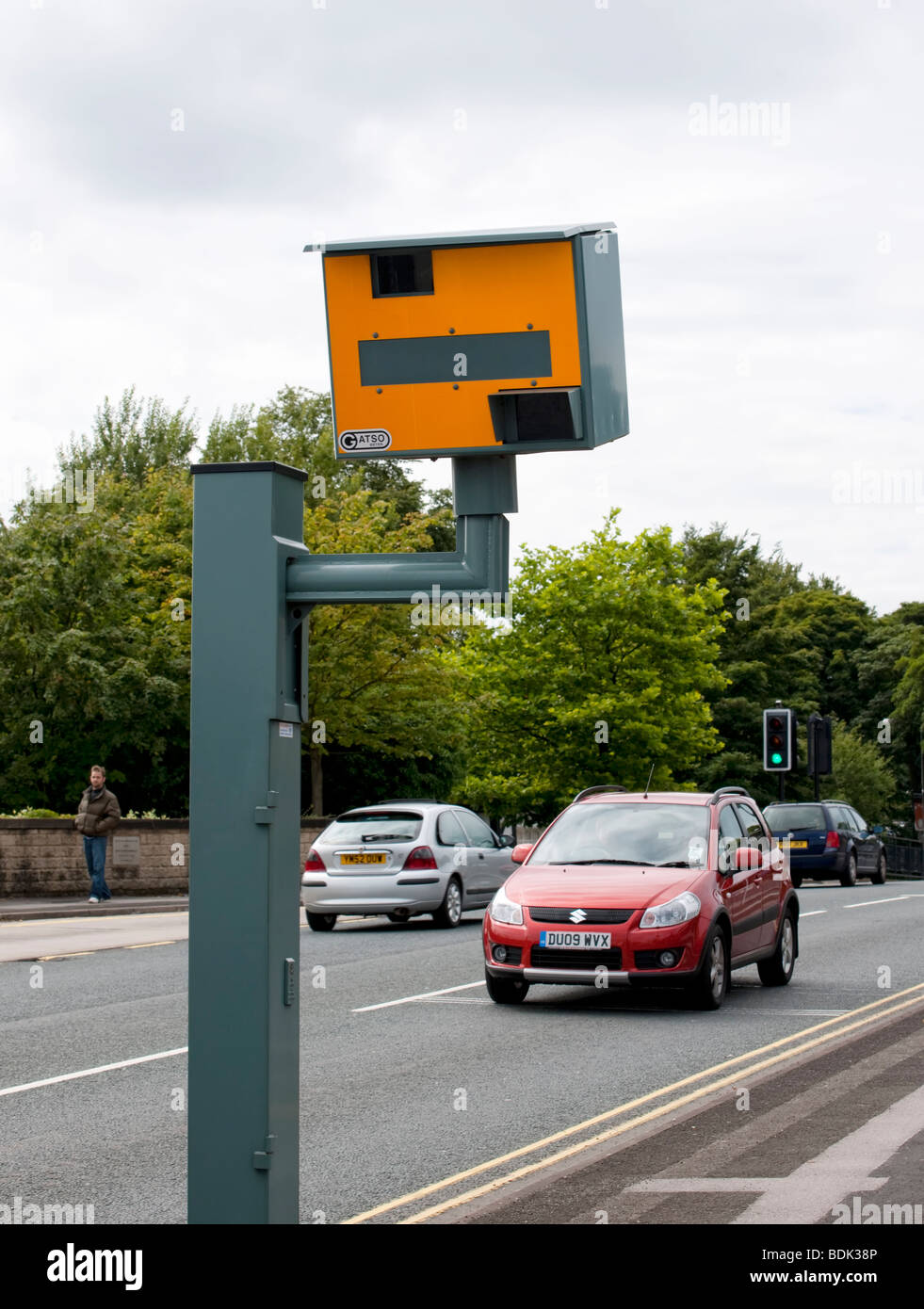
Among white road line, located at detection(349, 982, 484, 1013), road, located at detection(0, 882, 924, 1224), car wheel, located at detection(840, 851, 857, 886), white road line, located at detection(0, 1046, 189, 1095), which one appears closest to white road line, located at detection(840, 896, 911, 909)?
car wheel, located at detection(840, 851, 857, 886)

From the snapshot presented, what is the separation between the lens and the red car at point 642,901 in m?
11.7

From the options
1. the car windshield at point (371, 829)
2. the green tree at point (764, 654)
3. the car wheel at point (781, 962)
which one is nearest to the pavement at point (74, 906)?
the car windshield at point (371, 829)

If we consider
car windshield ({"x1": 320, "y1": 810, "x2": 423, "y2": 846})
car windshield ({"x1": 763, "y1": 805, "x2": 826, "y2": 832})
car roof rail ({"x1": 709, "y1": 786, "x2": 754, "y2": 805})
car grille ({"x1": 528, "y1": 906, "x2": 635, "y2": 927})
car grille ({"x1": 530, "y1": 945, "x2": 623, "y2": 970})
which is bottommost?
car grille ({"x1": 530, "y1": 945, "x2": 623, "y2": 970})

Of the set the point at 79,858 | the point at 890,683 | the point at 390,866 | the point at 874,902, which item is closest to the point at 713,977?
the point at 390,866

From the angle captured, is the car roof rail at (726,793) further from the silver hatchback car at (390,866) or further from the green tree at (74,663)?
Result: the green tree at (74,663)

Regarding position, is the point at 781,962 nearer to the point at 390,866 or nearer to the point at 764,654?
the point at 390,866

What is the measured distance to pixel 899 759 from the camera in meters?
81.6

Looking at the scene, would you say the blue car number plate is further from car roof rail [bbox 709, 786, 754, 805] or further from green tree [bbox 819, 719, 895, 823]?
green tree [bbox 819, 719, 895, 823]

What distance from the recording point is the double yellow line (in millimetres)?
6172

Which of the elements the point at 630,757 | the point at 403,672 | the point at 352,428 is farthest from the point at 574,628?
the point at 352,428

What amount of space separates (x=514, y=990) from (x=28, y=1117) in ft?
16.8

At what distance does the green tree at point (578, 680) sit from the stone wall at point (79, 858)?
13.3 meters

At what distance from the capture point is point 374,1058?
10047 millimetres

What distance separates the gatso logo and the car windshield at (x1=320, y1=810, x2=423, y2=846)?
15763mm
